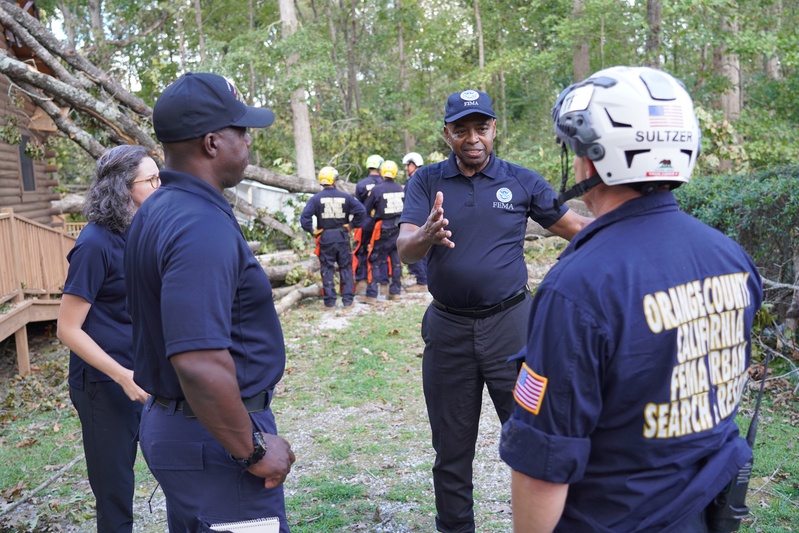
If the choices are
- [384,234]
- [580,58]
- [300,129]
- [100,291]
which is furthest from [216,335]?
[580,58]

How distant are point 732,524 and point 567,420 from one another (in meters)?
0.62

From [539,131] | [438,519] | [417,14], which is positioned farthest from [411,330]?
[417,14]

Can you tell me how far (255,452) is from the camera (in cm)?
243

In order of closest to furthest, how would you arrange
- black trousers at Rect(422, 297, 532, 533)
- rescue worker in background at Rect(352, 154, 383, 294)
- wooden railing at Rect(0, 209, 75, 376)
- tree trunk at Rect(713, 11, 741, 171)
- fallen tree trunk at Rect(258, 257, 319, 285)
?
black trousers at Rect(422, 297, 532, 533), wooden railing at Rect(0, 209, 75, 376), fallen tree trunk at Rect(258, 257, 319, 285), rescue worker in background at Rect(352, 154, 383, 294), tree trunk at Rect(713, 11, 741, 171)

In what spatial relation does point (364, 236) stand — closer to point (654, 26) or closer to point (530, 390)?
point (654, 26)

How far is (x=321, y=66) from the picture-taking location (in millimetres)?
20516

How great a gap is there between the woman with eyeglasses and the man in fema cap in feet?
3.60

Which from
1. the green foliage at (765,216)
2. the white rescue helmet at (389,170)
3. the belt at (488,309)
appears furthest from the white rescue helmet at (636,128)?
the white rescue helmet at (389,170)

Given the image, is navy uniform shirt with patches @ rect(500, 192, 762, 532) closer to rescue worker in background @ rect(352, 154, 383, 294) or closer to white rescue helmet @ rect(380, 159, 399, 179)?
white rescue helmet @ rect(380, 159, 399, 179)

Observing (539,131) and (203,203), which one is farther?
Result: (539,131)

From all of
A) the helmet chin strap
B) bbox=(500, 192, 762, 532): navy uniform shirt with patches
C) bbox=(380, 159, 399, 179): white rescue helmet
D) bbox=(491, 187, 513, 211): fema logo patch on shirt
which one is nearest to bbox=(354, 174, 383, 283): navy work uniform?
bbox=(380, 159, 399, 179): white rescue helmet

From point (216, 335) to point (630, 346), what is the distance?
1.22 meters

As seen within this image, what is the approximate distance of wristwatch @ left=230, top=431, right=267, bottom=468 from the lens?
2428 mm

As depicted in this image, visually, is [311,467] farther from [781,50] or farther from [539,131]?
[539,131]
